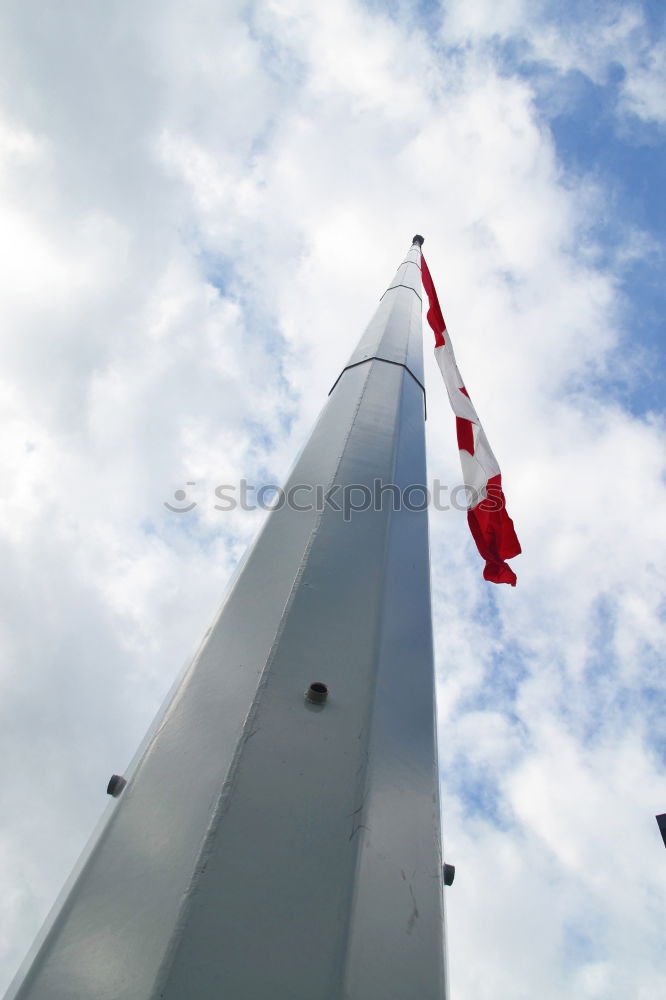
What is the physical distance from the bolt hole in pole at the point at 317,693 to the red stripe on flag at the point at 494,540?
3.55 metres

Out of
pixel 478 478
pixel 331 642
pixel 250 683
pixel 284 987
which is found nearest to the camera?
pixel 284 987

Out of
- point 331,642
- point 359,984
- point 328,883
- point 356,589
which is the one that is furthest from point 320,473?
point 359,984

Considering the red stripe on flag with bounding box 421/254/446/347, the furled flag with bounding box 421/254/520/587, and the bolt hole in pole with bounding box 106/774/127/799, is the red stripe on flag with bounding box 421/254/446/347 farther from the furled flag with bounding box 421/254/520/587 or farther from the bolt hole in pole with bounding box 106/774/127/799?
the bolt hole in pole with bounding box 106/774/127/799

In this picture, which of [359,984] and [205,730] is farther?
[205,730]

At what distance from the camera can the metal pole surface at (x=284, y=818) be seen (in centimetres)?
121

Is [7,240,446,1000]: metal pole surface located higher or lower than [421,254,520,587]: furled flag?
lower

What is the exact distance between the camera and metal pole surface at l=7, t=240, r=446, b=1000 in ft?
3.95

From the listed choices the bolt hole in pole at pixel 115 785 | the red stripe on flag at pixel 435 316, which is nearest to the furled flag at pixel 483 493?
the red stripe on flag at pixel 435 316

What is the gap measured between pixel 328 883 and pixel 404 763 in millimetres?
433

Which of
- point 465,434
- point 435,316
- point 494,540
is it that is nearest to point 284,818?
point 494,540

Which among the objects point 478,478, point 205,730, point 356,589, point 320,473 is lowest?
point 205,730

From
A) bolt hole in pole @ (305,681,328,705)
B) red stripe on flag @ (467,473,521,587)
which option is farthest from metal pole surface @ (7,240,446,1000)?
red stripe on flag @ (467,473,521,587)

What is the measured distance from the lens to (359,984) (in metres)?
1.22

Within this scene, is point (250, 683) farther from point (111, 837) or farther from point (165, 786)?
point (111, 837)
